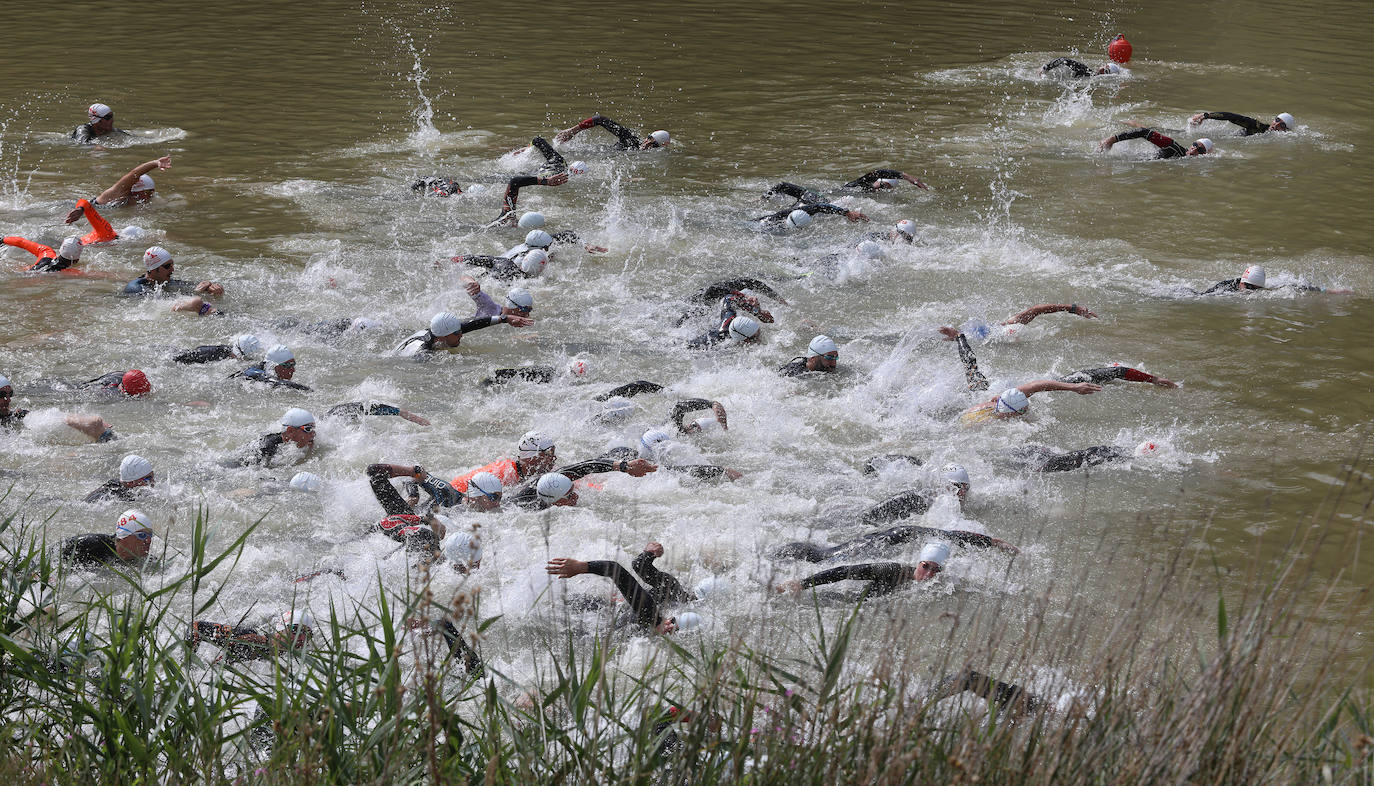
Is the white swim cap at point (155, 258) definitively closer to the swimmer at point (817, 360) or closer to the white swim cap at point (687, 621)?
the swimmer at point (817, 360)

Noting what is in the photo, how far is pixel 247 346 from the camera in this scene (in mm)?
12617

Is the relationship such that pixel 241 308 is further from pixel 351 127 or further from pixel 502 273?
pixel 351 127

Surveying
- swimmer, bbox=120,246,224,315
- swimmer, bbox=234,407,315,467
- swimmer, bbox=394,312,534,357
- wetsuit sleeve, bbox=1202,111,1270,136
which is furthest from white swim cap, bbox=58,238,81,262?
wetsuit sleeve, bbox=1202,111,1270,136

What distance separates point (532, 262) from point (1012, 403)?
6581 millimetres

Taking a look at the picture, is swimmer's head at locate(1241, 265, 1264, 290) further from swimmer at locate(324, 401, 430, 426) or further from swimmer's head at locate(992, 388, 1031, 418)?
swimmer at locate(324, 401, 430, 426)

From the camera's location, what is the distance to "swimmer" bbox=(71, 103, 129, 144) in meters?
20.2

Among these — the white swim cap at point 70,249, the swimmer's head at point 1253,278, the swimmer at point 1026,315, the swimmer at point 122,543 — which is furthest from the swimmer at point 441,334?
the swimmer's head at point 1253,278

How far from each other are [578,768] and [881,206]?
14.4 metres

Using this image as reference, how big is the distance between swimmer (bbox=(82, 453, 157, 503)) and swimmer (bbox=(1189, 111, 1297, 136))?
1815cm

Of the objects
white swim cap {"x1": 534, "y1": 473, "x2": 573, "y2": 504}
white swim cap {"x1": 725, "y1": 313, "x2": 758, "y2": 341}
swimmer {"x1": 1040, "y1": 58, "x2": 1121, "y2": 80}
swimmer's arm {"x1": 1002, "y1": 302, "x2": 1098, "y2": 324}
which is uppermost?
swimmer {"x1": 1040, "y1": 58, "x2": 1121, "y2": 80}

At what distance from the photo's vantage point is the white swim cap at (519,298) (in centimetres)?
1402

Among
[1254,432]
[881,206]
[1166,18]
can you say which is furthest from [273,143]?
[1166,18]

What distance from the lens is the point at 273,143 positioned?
21000mm

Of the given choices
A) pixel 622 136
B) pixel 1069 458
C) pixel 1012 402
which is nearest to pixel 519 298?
pixel 1012 402
